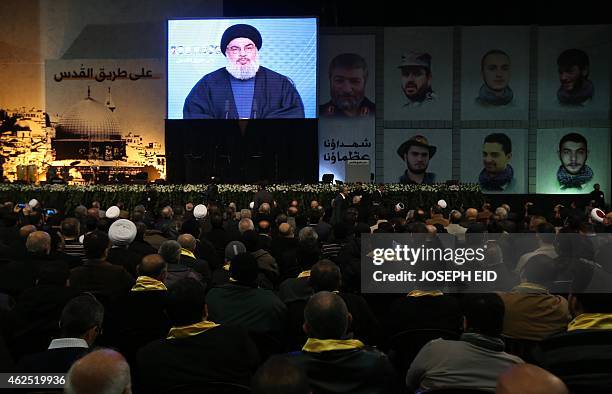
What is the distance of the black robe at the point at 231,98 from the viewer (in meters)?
16.9

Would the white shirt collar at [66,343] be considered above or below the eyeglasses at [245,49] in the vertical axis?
below

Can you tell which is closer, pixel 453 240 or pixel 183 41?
pixel 453 240

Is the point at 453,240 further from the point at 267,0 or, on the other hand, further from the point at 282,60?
the point at 267,0

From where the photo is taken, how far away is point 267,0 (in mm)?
18484

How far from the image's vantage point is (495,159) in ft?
60.0

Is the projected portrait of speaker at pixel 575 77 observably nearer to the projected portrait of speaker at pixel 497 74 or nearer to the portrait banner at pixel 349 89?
the projected portrait of speaker at pixel 497 74

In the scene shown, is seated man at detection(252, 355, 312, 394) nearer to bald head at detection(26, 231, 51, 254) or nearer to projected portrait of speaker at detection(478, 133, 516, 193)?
bald head at detection(26, 231, 51, 254)

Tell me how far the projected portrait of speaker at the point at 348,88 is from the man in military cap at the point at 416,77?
4.06ft

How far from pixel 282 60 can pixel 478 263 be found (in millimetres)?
13340

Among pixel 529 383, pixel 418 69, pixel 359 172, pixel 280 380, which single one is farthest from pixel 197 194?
pixel 529 383

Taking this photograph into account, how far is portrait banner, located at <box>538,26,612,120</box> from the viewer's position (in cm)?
1830

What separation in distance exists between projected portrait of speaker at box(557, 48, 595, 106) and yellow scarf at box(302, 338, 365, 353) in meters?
18.3

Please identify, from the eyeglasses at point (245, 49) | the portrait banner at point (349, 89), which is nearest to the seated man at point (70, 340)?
the eyeglasses at point (245, 49)

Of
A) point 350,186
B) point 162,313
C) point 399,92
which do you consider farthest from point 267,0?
point 162,313
